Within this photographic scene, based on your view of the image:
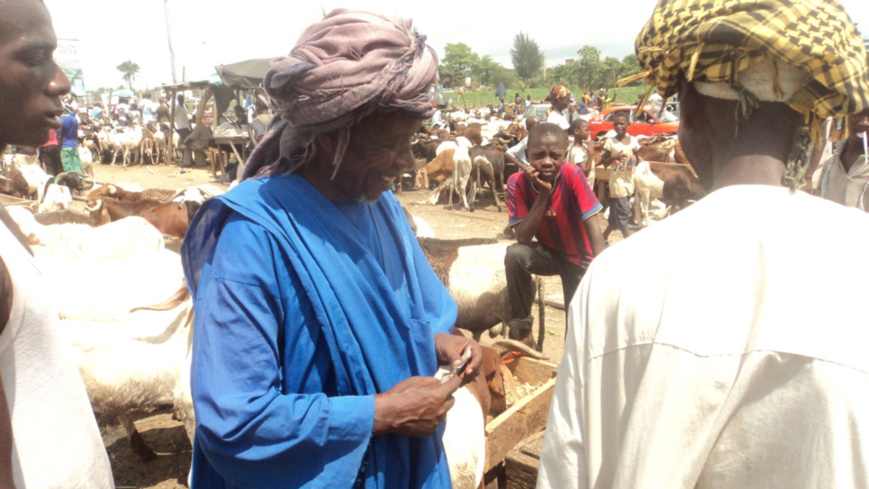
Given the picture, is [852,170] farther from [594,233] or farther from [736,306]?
[736,306]

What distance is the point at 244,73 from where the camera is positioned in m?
13.9

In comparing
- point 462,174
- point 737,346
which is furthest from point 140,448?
point 462,174

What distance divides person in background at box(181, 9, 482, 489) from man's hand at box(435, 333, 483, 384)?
0.40ft

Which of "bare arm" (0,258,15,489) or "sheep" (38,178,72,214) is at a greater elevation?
"bare arm" (0,258,15,489)

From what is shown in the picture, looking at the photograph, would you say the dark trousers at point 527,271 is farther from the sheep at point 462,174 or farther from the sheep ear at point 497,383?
the sheep at point 462,174

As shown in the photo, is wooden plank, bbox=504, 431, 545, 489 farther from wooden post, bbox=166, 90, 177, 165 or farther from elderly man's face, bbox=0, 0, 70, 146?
wooden post, bbox=166, 90, 177, 165

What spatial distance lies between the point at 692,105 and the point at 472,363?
100 cm

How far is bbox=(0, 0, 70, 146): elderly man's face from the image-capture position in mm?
1192

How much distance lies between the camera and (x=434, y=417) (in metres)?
1.47

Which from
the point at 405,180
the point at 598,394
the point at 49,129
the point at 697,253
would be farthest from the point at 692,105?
the point at 405,180

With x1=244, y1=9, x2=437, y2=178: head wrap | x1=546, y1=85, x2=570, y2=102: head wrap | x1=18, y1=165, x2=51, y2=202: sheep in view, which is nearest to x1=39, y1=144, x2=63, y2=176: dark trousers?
x1=18, y1=165, x2=51, y2=202: sheep

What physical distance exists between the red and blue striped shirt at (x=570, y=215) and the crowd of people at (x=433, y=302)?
263cm

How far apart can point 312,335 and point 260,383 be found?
162 millimetres

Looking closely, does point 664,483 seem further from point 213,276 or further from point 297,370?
point 213,276
